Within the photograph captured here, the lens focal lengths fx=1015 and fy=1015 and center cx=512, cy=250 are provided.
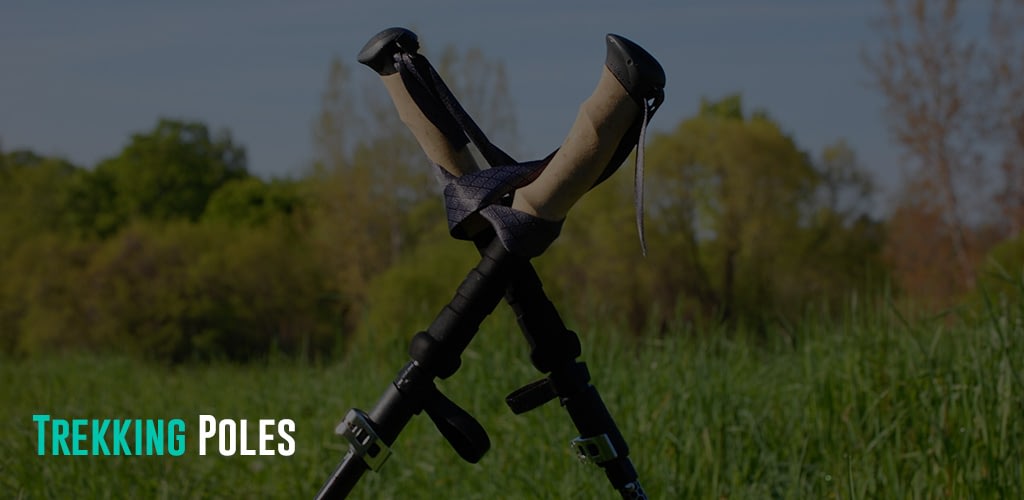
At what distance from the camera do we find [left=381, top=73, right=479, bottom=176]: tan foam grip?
1.88 m

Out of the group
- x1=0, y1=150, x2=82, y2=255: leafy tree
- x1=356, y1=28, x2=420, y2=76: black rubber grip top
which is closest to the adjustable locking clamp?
x1=356, y1=28, x2=420, y2=76: black rubber grip top

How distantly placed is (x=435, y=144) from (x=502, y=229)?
27cm

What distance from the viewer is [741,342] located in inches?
227

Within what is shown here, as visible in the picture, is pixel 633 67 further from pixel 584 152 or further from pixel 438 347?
pixel 438 347

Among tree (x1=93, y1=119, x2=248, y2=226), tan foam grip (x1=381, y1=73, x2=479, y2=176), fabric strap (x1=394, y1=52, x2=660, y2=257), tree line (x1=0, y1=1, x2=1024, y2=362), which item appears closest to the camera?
fabric strap (x1=394, y1=52, x2=660, y2=257)

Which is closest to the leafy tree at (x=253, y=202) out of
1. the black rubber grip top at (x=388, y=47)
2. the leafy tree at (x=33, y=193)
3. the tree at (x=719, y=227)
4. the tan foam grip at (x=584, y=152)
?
the leafy tree at (x=33, y=193)

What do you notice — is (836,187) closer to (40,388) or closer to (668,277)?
(668,277)

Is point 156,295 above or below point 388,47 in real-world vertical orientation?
above

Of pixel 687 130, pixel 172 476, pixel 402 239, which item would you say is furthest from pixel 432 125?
pixel 402 239

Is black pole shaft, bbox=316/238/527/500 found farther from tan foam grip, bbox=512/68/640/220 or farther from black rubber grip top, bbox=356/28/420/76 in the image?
black rubber grip top, bbox=356/28/420/76

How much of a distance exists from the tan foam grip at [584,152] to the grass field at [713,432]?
2.21m

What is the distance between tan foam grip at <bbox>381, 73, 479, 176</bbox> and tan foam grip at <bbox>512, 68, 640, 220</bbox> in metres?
0.20

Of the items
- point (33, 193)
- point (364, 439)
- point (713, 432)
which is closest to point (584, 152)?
point (364, 439)

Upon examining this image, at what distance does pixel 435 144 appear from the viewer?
1.89 meters
